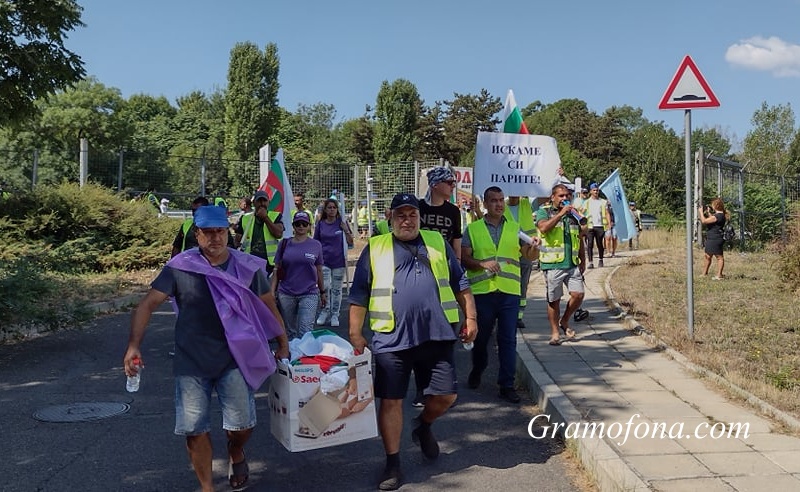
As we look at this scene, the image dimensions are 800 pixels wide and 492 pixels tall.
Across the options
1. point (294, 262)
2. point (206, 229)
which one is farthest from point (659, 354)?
point (206, 229)

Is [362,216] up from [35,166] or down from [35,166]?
down

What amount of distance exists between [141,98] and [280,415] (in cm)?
9368

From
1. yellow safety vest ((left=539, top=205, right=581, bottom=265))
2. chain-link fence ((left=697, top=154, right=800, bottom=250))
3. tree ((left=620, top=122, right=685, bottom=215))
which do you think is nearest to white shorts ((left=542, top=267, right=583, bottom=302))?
yellow safety vest ((left=539, top=205, right=581, bottom=265))

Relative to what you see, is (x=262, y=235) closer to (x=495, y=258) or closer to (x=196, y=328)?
(x=495, y=258)

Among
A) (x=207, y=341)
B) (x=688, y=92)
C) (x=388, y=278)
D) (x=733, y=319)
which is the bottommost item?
(x=733, y=319)

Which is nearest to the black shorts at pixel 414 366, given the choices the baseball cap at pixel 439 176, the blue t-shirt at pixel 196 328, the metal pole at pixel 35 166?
the blue t-shirt at pixel 196 328

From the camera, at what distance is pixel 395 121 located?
58.7m

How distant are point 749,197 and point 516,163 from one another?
1905 cm

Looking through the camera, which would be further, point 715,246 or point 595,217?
point 595,217

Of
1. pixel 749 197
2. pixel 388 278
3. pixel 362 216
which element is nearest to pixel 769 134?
pixel 749 197

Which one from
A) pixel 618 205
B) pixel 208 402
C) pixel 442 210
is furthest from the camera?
pixel 618 205

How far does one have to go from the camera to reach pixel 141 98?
90750 mm

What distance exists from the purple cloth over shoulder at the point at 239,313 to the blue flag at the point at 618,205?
1551cm

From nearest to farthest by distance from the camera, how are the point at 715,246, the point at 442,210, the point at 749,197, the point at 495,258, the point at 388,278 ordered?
the point at 388,278 → the point at 495,258 → the point at 442,210 → the point at 715,246 → the point at 749,197
